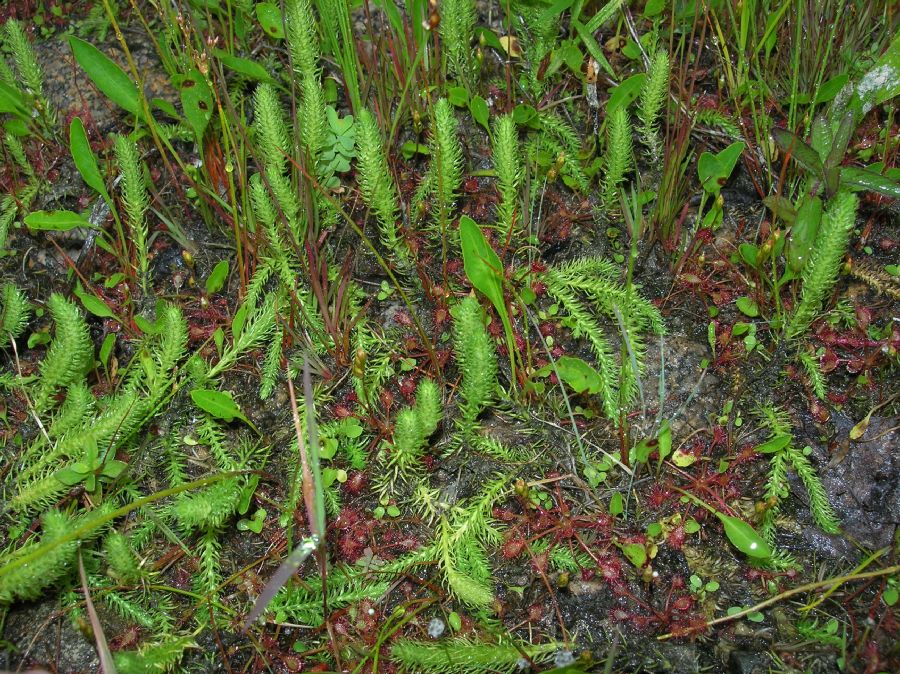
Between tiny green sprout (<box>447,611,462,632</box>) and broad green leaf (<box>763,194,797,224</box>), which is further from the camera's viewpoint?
broad green leaf (<box>763,194,797,224</box>)

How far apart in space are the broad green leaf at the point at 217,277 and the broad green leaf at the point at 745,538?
1778mm

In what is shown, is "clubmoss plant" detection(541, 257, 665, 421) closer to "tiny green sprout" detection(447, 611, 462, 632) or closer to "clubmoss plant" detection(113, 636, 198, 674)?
"tiny green sprout" detection(447, 611, 462, 632)

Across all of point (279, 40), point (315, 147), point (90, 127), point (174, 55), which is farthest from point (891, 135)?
point (90, 127)

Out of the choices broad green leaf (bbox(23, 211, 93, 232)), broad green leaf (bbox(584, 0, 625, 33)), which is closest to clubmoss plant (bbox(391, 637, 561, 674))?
broad green leaf (bbox(23, 211, 93, 232))

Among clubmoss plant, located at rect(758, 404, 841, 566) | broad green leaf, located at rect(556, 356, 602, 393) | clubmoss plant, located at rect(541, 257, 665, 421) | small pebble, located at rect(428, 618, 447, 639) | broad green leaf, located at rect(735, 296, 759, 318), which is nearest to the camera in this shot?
small pebble, located at rect(428, 618, 447, 639)

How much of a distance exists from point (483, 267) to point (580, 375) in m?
0.47

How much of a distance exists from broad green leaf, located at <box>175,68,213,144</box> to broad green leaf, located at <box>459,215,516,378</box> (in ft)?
3.40

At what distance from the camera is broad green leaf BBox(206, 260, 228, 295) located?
2.44 meters

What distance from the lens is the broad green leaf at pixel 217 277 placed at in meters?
2.44

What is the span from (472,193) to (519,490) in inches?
46.5

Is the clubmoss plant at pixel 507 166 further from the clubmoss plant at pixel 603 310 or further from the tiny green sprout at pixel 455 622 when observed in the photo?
the tiny green sprout at pixel 455 622

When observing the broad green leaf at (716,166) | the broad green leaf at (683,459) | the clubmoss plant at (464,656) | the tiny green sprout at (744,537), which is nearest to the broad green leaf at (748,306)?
the broad green leaf at (716,166)

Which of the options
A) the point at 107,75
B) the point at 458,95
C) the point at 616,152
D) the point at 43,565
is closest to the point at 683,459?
the point at 616,152

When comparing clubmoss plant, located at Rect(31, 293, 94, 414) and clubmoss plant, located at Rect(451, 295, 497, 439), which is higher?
clubmoss plant, located at Rect(451, 295, 497, 439)
